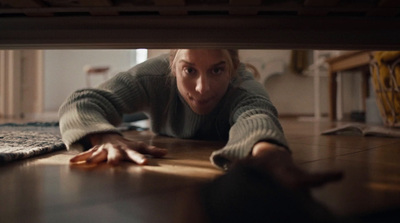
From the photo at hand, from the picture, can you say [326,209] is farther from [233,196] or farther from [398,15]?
[398,15]

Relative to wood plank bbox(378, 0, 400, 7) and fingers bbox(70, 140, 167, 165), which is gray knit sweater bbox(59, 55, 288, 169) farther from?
wood plank bbox(378, 0, 400, 7)

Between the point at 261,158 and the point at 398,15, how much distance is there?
0.28 metres

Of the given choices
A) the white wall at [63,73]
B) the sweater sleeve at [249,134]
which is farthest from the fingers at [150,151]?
the white wall at [63,73]

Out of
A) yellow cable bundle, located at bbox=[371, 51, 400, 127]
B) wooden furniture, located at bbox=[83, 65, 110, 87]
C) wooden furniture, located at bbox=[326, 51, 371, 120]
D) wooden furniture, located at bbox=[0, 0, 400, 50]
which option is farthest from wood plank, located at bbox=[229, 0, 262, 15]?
wooden furniture, located at bbox=[83, 65, 110, 87]

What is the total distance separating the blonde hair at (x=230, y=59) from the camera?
812mm

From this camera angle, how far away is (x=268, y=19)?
48 centimetres

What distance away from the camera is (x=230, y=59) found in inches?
32.4

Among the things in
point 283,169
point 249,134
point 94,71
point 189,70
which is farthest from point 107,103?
point 94,71

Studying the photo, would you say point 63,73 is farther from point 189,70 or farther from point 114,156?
point 114,156

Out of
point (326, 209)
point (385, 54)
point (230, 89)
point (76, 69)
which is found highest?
point (76, 69)

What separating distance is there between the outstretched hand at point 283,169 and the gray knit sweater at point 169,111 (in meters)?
0.02

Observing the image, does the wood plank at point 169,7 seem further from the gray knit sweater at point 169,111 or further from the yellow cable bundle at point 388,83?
the yellow cable bundle at point 388,83

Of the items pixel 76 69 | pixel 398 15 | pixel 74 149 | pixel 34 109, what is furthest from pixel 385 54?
pixel 76 69

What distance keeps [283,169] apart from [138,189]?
0.17 m
